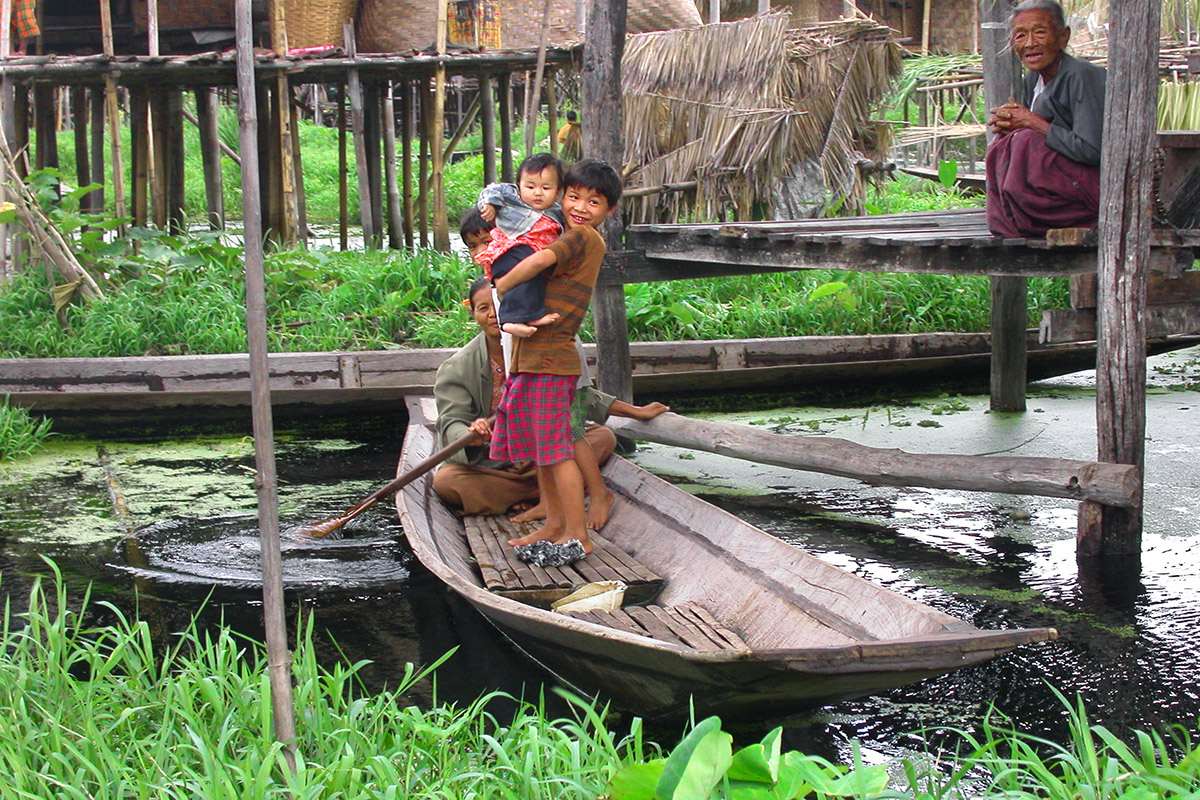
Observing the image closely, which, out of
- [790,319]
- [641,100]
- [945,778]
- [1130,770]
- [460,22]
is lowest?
[945,778]

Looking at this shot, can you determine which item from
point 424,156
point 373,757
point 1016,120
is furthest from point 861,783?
point 424,156

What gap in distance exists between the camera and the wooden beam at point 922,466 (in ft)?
12.5

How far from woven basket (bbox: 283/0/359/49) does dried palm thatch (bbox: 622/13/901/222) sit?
2372mm

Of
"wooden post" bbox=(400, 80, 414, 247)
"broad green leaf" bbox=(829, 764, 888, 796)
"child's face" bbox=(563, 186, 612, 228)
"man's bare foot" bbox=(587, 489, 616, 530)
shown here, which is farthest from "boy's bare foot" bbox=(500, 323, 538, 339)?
"wooden post" bbox=(400, 80, 414, 247)

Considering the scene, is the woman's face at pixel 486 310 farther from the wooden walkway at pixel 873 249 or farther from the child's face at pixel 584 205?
the wooden walkway at pixel 873 249

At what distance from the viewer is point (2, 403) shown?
20.4ft

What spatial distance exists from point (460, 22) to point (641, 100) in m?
1.77

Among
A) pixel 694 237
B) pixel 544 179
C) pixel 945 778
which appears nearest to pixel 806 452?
pixel 694 237

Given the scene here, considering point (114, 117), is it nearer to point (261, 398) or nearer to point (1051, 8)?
point (1051, 8)

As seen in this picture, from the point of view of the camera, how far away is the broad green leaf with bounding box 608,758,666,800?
6.50 ft

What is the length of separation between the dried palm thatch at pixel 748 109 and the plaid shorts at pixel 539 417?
17.2ft

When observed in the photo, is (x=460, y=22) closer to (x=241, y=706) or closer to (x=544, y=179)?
(x=544, y=179)

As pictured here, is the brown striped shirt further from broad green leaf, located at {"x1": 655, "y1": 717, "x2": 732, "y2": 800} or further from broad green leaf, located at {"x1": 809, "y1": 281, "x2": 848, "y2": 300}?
broad green leaf, located at {"x1": 809, "y1": 281, "x2": 848, "y2": 300}

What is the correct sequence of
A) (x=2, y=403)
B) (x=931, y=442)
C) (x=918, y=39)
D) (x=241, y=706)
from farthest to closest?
(x=918, y=39)
(x=2, y=403)
(x=931, y=442)
(x=241, y=706)
